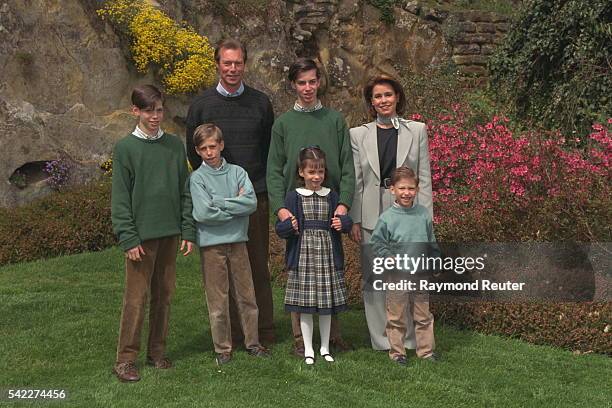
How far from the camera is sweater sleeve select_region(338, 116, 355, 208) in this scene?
5.03 meters

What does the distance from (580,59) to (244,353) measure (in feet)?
20.6

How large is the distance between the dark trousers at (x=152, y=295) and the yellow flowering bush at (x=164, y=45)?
602cm

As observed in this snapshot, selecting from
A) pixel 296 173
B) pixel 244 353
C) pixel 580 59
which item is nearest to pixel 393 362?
pixel 244 353

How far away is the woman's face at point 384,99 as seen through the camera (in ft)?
16.9

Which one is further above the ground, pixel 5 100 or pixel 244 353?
pixel 5 100

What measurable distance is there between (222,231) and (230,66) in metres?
1.10

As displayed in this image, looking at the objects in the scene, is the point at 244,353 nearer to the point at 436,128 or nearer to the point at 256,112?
the point at 256,112

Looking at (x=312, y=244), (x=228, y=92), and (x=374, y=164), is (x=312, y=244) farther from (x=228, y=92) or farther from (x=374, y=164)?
(x=228, y=92)

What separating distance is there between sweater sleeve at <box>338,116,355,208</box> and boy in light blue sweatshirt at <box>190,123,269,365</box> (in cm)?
59

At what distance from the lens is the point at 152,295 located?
4.99 meters

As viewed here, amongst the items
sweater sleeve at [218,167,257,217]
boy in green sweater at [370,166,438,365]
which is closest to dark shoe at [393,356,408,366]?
boy in green sweater at [370,166,438,365]

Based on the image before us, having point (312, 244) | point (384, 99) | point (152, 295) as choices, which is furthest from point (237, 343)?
point (384, 99)

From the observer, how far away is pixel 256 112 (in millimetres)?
5285

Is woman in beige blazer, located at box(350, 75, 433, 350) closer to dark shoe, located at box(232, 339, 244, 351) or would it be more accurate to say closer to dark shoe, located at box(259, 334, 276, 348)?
dark shoe, located at box(259, 334, 276, 348)
